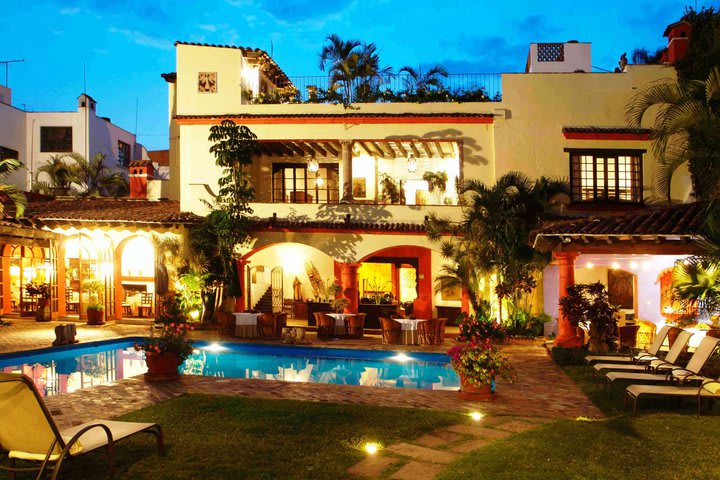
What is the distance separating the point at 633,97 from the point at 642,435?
1588 cm

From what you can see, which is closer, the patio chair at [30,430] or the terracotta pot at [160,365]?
the patio chair at [30,430]

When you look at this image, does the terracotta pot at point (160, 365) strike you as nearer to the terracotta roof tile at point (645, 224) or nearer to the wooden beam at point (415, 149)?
the terracotta roof tile at point (645, 224)

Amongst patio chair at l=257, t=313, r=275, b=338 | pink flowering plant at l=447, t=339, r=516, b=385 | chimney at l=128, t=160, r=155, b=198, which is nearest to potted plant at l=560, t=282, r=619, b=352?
pink flowering plant at l=447, t=339, r=516, b=385

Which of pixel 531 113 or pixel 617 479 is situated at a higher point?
pixel 531 113

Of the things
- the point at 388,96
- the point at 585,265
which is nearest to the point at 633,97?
the point at 585,265

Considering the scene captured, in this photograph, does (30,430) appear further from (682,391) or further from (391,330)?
(391,330)

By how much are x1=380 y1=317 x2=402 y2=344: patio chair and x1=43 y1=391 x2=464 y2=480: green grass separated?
787 centimetres

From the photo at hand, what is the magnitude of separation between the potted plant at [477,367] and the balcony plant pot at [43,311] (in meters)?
17.0

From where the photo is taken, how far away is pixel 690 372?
10.3 meters

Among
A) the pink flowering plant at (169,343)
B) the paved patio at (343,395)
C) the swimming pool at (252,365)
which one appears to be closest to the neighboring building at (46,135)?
the swimming pool at (252,365)

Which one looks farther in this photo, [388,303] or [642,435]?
[388,303]

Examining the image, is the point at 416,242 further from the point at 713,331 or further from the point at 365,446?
the point at 365,446

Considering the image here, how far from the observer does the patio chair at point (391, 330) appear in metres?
18.1

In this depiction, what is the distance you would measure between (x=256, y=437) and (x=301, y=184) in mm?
17448
